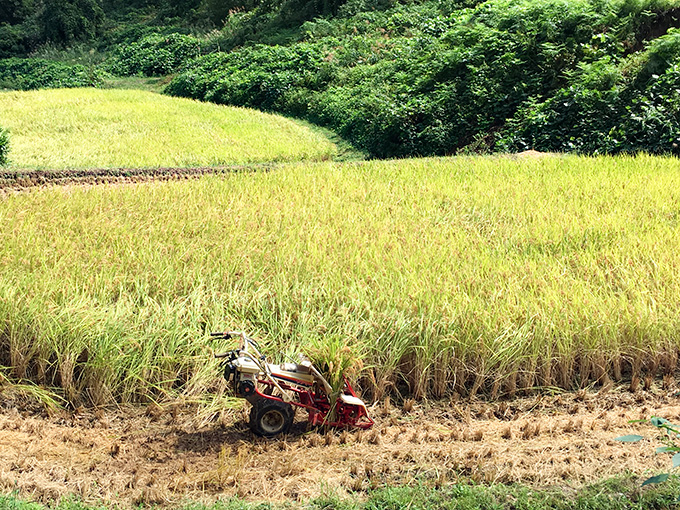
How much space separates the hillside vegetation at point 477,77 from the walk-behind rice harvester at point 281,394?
6.59 metres

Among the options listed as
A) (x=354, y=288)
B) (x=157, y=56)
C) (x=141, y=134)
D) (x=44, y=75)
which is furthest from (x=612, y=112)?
(x=44, y=75)

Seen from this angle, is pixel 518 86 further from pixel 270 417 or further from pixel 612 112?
pixel 270 417

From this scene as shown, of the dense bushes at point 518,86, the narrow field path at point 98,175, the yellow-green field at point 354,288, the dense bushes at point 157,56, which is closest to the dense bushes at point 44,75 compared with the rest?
the dense bushes at point 157,56

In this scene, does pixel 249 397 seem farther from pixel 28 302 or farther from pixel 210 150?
pixel 210 150

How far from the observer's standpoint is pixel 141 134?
11.8m

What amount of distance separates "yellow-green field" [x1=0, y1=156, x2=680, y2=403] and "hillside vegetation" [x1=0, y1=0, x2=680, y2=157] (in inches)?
116

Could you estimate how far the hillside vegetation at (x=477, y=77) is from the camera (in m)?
8.84

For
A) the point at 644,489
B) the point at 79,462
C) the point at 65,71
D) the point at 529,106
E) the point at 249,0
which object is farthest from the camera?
the point at 249,0

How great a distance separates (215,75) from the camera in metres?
18.1

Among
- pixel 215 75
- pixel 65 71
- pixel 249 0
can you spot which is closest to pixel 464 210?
pixel 215 75

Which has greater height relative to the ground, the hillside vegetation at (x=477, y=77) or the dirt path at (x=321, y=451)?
the hillside vegetation at (x=477, y=77)

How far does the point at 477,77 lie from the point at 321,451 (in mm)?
8779

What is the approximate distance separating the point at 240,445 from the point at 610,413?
5.66 ft

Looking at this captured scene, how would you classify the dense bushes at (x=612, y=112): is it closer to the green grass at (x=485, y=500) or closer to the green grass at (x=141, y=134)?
the green grass at (x=141, y=134)
